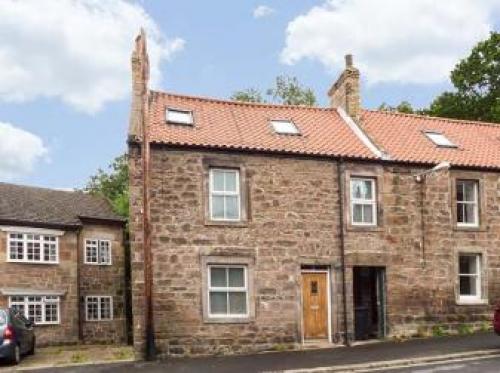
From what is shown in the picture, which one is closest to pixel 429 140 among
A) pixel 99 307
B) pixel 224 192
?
pixel 224 192

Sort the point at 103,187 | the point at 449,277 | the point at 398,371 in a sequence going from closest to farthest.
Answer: the point at 398,371
the point at 449,277
the point at 103,187

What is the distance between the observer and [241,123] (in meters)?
23.1

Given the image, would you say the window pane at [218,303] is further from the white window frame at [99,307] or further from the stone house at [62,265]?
the white window frame at [99,307]

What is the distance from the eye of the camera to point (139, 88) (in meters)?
21.6

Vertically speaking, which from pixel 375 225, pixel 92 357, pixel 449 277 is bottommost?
pixel 92 357

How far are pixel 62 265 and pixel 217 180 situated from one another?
14.8m

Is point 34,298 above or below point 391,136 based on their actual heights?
below

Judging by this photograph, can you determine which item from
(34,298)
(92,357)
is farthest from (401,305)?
(34,298)

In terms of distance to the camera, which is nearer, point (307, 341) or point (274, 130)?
point (307, 341)

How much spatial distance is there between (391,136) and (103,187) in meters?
34.3

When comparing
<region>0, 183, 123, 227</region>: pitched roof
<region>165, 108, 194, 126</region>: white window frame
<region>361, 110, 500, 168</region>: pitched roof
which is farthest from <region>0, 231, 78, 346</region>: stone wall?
<region>361, 110, 500, 168</region>: pitched roof

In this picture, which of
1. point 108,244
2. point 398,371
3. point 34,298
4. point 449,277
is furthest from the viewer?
point 108,244

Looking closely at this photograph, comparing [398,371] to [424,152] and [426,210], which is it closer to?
[426,210]

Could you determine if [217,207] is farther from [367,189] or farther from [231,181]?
[367,189]
